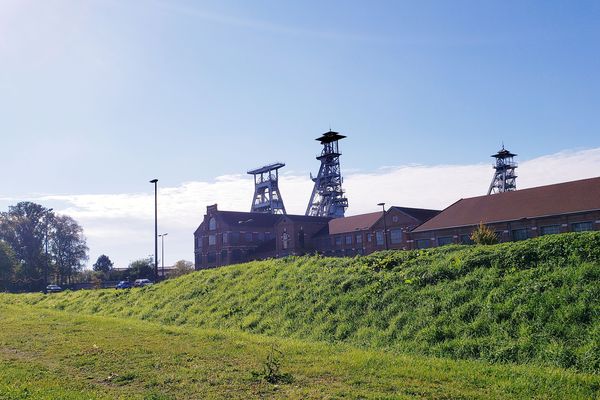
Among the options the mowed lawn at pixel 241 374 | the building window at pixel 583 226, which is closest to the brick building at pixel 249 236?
the building window at pixel 583 226

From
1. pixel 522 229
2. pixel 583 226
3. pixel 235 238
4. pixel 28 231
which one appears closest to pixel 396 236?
pixel 522 229

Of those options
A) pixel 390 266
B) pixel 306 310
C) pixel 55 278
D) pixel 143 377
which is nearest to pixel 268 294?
pixel 306 310

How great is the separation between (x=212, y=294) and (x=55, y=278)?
82.2m

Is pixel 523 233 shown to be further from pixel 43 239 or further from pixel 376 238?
pixel 43 239

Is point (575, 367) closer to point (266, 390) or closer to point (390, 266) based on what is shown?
point (266, 390)

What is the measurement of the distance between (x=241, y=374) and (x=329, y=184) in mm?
86701

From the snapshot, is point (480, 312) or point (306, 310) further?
point (306, 310)

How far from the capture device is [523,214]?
49906 mm

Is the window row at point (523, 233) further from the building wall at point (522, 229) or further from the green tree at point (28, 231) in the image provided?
the green tree at point (28, 231)

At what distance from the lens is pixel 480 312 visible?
44.1 ft

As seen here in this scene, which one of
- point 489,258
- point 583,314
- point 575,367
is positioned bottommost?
point 575,367

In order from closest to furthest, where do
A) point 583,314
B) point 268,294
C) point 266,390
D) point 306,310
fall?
point 266,390
point 583,314
point 306,310
point 268,294

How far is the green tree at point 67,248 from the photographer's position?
94.7 m

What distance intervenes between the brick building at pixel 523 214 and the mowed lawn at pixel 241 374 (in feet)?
132
